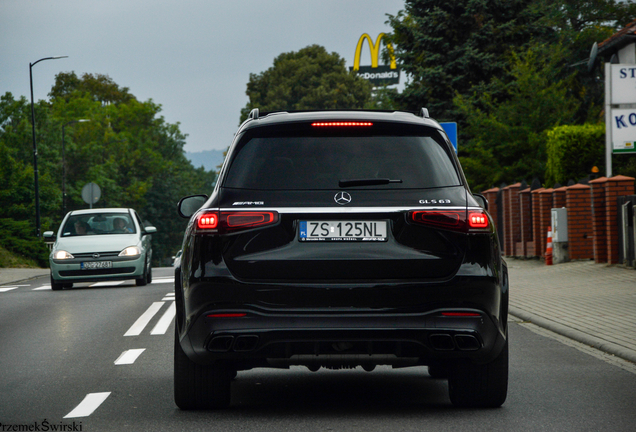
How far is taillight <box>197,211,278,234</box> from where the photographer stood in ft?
18.2

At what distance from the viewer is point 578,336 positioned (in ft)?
34.0

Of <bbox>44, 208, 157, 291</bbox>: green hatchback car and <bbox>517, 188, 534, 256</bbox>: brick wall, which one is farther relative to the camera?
<bbox>517, 188, 534, 256</bbox>: brick wall

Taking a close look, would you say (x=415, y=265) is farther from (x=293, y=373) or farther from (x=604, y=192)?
(x=604, y=192)

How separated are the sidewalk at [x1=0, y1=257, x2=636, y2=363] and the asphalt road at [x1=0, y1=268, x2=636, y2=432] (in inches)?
13.3

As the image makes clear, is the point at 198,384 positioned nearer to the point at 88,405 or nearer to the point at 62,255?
the point at 88,405

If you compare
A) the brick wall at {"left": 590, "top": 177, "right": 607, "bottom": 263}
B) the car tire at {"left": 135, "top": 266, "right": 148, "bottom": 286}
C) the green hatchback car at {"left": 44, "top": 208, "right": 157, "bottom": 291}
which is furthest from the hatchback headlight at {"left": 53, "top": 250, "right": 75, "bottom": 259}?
the brick wall at {"left": 590, "top": 177, "right": 607, "bottom": 263}

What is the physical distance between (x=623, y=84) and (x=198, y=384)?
17946 millimetres

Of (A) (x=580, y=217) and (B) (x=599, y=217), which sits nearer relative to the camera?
(B) (x=599, y=217)

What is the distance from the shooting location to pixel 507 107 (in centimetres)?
3391

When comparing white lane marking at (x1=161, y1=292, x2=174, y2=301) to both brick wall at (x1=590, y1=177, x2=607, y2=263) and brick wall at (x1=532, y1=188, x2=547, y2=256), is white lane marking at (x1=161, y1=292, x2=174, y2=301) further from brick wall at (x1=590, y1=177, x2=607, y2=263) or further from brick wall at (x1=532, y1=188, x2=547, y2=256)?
brick wall at (x1=532, y1=188, x2=547, y2=256)

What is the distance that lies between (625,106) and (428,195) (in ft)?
58.1

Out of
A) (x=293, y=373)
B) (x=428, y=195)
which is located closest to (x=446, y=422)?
(x=428, y=195)

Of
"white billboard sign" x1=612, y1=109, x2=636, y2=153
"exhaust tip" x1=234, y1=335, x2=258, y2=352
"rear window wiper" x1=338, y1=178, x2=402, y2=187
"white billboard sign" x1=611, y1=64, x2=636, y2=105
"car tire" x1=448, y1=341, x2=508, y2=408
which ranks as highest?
"white billboard sign" x1=611, y1=64, x2=636, y2=105

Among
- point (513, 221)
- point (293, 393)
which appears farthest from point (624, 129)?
point (293, 393)
